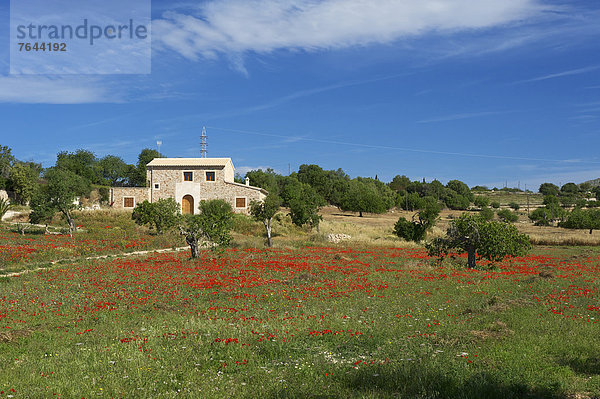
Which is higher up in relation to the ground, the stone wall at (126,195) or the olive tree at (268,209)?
the stone wall at (126,195)

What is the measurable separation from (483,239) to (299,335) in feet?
Answer: 62.6

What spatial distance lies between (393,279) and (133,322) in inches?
508

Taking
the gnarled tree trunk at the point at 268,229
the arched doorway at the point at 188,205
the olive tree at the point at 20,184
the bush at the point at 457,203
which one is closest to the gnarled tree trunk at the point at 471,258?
the gnarled tree trunk at the point at 268,229

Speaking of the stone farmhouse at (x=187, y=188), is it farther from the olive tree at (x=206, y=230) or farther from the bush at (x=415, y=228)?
the olive tree at (x=206, y=230)

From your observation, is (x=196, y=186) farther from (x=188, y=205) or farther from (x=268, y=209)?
(x=268, y=209)

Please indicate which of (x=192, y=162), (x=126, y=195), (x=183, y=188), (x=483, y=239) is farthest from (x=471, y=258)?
(x=126, y=195)

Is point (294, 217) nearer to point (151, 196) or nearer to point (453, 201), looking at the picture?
point (151, 196)

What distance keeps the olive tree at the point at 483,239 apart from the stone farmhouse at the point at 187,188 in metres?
43.9

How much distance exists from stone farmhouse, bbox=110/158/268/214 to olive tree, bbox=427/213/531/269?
43.9 metres

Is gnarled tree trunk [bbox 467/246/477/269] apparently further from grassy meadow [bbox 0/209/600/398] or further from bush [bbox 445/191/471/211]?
bush [bbox 445/191/471/211]

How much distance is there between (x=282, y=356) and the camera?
10094 millimetres

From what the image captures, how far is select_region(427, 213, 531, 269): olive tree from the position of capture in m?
26.6

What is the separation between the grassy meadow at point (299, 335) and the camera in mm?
8234

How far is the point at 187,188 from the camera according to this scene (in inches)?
2734
